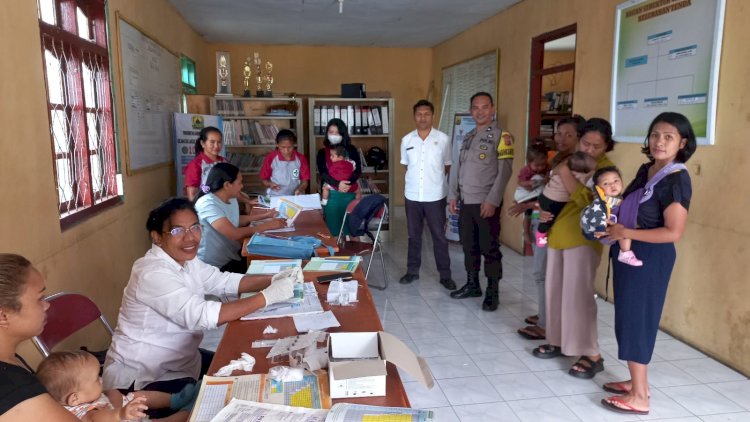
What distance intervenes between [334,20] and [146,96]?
2730mm

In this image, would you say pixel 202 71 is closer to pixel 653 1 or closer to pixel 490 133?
pixel 490 133

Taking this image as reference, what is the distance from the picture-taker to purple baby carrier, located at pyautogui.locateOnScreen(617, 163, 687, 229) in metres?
2.24

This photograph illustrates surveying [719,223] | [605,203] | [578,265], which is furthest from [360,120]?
[605,203]

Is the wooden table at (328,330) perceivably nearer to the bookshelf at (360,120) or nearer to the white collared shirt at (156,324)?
the white collared shirt at (156,324)

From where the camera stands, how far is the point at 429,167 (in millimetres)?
4504

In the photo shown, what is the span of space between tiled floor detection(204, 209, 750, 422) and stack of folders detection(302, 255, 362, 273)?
32.4 inches

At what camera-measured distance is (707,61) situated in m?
3.07

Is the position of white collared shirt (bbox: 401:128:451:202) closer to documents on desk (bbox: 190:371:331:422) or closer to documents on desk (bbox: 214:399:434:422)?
documents on desk (bbox: 190:371:331:422)

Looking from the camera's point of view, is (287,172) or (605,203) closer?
(605,203)

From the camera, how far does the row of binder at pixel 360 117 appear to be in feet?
21.0

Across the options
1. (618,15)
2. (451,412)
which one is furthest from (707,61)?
(451,412)

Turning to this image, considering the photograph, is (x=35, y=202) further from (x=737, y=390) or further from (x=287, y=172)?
(x=737, y=390)

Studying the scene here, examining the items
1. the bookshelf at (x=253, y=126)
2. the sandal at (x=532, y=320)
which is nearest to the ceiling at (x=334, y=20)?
the bookshelf at (x=253, y=126)

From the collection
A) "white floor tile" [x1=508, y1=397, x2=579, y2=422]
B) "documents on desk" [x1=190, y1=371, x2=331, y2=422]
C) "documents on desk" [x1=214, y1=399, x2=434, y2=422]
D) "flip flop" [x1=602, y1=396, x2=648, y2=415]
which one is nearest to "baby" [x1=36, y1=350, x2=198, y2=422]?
"documents on desk" [x1=190, y1=371, x2=331, y2=422]
